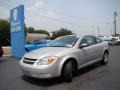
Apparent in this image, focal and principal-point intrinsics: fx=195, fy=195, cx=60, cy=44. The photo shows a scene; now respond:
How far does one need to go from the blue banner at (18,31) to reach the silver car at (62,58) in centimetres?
638

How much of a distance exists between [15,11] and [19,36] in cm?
193

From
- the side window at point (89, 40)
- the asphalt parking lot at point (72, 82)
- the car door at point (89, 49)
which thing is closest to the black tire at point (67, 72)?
the asphalt parking lot at point (72, 82)

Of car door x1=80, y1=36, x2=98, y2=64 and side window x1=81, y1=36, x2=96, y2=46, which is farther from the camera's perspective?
side window x1=81, y1=36, x2=96, y2=46

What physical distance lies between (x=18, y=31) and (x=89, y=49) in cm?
776

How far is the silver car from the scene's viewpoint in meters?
5.92

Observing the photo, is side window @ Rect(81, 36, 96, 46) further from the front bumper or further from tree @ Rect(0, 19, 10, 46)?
tree @ Rect(0, 19, 10, 46)

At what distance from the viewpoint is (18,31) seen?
14117 mm

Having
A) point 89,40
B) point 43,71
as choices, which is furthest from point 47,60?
point 89,40

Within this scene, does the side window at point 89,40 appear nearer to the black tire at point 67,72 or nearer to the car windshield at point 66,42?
the car windshield at point 66,42

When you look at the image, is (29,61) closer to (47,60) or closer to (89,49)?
(47,60)

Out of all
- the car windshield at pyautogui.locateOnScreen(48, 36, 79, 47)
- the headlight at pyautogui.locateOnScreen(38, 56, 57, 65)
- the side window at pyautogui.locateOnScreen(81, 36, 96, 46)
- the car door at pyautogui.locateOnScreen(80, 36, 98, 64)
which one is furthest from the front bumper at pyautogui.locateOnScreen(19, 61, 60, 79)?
the side window at pyautogui.locateOnScreen(81, 36, 96, 46)

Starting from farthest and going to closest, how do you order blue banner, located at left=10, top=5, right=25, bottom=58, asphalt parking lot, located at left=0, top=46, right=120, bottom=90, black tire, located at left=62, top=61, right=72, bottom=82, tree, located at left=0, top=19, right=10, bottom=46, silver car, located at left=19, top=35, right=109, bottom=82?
tree, located at left=0, top=19, right=10, bottom=46 → blue banner, located at left=10, top=5, right=25, bottom=58 → black tire, located at left=62, top=61, right=72, bottom=82 → silver car, located at left=19, top=35, right=109, bottom=82 → asphalt parking lot, located at left=0, top=46, right=120, bottom=90

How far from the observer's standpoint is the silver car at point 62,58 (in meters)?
5.92

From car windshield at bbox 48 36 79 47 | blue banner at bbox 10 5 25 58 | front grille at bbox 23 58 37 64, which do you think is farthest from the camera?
blue banner at bbox 10 5 25 58
